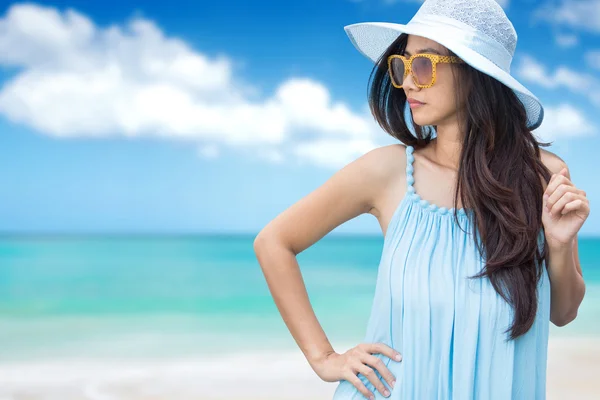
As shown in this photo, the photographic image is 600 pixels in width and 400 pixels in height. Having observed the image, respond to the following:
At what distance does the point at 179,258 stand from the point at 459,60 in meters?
21.3

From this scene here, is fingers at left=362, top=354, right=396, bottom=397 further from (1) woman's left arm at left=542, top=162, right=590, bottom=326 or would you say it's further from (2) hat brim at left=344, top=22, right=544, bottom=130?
(2) hat brim at left=344, top=22, right=544, bottom=130

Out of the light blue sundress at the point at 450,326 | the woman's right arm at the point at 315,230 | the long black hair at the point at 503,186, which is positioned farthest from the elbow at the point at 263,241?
the long black hair at the point at 503,186

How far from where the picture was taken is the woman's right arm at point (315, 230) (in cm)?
240

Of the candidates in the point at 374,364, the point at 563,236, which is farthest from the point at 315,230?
the point at 563,236

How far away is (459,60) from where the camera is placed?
230 centimetres

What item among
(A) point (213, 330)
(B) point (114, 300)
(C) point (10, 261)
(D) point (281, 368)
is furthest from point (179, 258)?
(D) point (281, 368)

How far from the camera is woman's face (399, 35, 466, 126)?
2.30 m

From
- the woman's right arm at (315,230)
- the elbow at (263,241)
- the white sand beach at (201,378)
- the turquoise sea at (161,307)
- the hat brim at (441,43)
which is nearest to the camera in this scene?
the hat brim at (441,43)

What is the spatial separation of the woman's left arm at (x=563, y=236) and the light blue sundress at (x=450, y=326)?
Result: 5 cm

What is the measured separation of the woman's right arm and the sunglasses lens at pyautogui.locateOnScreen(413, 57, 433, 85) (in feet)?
0.82

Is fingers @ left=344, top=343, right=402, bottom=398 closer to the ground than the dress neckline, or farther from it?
closer to the ground

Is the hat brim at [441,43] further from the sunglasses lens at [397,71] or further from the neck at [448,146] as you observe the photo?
the neck at [448,146]

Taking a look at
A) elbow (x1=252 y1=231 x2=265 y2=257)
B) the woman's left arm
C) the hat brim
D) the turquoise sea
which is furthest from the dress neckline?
the turquoise sea

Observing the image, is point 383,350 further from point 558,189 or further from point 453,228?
point 558,189
